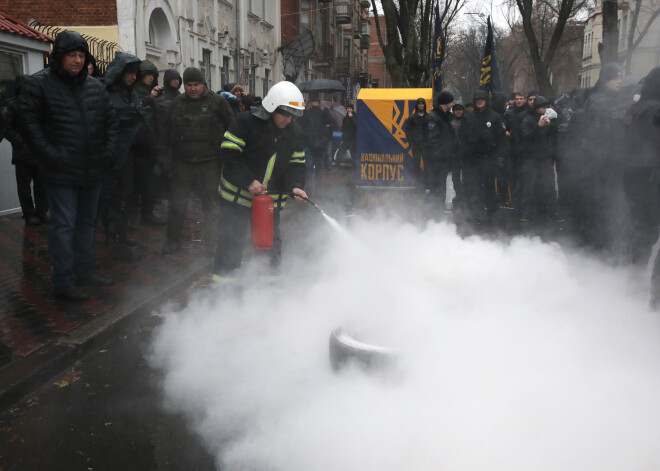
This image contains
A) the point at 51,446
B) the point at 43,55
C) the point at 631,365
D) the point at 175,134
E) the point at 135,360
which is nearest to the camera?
the point at 51,446

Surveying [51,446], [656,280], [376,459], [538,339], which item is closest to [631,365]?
[538,339]

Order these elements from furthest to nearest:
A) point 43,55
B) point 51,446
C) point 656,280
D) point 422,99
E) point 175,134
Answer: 1. point 422,99
2. point 43,55
3. point 175,134
4. point 656,280
5. point 51,446

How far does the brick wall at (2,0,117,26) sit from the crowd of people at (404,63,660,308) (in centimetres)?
759

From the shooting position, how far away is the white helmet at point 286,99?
15.8ft

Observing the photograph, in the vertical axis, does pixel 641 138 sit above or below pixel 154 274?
above

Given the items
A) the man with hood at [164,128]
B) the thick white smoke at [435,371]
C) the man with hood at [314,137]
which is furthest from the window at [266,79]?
the thick white smoke at [435,371]

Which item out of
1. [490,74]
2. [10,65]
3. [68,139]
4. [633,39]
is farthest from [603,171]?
[633,39]

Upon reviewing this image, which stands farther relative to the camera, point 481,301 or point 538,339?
point 481,301

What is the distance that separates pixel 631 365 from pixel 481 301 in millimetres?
901

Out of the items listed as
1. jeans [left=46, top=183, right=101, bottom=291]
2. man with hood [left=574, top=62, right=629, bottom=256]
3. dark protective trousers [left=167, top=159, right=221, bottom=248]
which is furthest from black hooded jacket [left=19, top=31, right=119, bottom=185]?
man with hood [left=574, top=62, right=629, bottom=256]

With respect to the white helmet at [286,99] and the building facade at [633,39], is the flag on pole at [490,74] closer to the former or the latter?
the building facade at [633,39]

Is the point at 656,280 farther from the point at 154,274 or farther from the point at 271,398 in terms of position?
the point at 154,274

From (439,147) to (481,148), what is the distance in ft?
2.91

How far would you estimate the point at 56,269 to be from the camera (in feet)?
17.3
